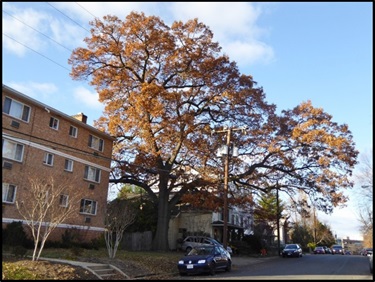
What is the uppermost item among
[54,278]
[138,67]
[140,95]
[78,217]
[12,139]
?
[138,67]

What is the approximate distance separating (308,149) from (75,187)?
59.8 feet

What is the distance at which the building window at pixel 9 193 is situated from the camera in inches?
881

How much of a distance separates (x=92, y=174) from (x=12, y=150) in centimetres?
782

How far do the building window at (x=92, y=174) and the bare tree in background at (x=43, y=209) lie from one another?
2.35 metres

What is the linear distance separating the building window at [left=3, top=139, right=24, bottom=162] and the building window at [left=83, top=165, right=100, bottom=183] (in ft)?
20.6

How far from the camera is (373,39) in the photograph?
12992 mm

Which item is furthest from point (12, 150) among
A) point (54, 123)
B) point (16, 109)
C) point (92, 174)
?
point (92, 174)

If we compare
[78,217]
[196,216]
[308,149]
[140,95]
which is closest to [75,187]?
[78,217]

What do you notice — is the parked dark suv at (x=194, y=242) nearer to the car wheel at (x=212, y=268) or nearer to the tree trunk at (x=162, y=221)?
the tree trunk at (x=162, y=221)

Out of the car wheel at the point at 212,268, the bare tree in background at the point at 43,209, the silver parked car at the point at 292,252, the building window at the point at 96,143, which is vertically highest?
the building window at the point at 96,143

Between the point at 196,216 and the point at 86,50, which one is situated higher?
the point at 86,50

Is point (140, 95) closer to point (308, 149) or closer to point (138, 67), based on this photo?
point (138, 67)

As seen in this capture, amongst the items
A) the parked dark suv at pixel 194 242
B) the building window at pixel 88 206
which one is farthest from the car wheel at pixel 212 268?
the parked dark suv at pixel 194 242

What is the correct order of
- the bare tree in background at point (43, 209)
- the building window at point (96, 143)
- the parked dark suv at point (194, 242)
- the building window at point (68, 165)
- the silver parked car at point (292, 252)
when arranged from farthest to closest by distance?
the silver parked car at point (292, 252) < the parked dark suv at point (194, 242) < the building window at point (96, 143) < the building window at point (68, 165) < the bare tree in background at point (43, 209)
